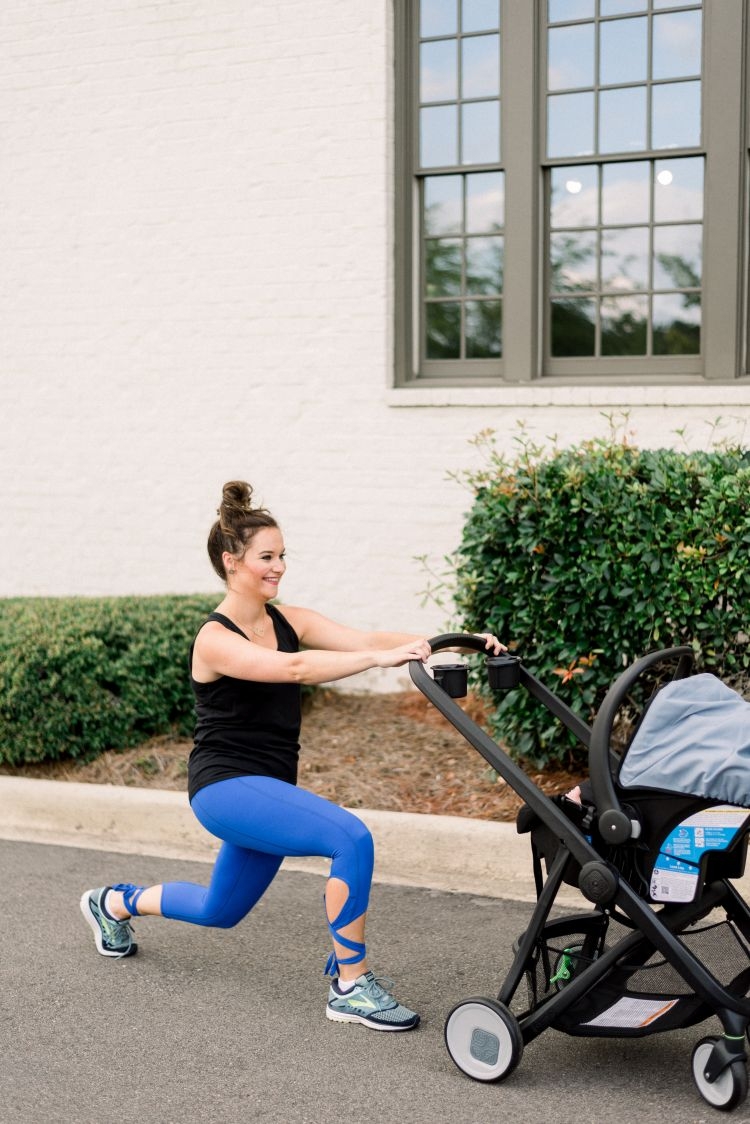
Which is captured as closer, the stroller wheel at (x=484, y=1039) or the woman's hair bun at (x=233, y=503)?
the stroller wheel at (x=484, y=1039)

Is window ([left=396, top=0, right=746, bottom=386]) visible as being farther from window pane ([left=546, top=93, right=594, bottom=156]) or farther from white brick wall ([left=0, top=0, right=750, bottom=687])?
white brick wall ([left=0, top=0, right=750, bottom=687])

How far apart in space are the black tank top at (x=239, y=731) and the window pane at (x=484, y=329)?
14.5ft

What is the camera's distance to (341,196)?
27.2ft

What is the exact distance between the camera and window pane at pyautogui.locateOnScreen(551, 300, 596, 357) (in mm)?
8078

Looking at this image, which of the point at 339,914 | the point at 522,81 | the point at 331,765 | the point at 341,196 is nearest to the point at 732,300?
the point at 522,81

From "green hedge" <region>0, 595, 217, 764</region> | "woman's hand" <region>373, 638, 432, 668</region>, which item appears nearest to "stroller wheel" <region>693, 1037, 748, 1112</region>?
"woman's hand" <region>373, 638, 432, 668</region>

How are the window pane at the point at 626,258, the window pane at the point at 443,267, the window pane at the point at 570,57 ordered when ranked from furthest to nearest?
1. the window pane at the point at 443,267
2. the window pane at the point at 626,258
3. the window pane at the point at 570,57

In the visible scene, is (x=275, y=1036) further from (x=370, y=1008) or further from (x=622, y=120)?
(x=622, y=120)

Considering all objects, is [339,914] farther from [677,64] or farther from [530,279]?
[677,64]

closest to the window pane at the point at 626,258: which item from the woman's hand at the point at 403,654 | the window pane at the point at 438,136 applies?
the window pane at the point at 438,136

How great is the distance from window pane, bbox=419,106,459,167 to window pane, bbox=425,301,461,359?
0.88 meters

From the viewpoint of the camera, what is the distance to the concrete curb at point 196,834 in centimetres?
551

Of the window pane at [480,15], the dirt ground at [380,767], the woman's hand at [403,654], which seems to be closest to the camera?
the woman's hand at [403,654]

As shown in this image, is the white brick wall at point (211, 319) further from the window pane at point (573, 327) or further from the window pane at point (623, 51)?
the window pane at point (623, 51)
